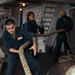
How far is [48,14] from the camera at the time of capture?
5.89 meters

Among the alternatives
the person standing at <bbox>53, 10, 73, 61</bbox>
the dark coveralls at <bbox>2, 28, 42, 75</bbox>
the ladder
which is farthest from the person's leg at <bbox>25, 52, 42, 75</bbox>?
the ladder

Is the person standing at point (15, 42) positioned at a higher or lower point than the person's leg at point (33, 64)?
higher

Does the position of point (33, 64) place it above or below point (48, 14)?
below

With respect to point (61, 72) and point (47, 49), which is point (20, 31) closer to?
point (61, 72)

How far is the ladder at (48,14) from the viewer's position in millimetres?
5725

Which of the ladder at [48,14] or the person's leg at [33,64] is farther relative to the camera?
the ladder at [48,14]

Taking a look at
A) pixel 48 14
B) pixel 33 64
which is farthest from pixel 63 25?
pixel 33 64

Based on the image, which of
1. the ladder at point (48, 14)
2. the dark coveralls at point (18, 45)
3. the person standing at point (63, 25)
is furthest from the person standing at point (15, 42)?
the ladder at point (48, 14)

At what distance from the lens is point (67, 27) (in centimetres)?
477

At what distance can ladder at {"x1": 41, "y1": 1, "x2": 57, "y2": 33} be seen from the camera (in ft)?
18.8

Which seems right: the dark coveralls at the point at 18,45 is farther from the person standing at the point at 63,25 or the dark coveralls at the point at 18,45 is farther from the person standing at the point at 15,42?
the person standing at the point at 63,25

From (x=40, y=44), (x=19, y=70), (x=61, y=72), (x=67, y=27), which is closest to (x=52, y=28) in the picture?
(x=40, y=44)

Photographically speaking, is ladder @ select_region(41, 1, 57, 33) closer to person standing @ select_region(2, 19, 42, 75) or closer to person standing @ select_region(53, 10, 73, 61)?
person standing @ select_region(53, 10, 73, 61)

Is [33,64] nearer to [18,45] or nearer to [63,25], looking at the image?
[18,45]
